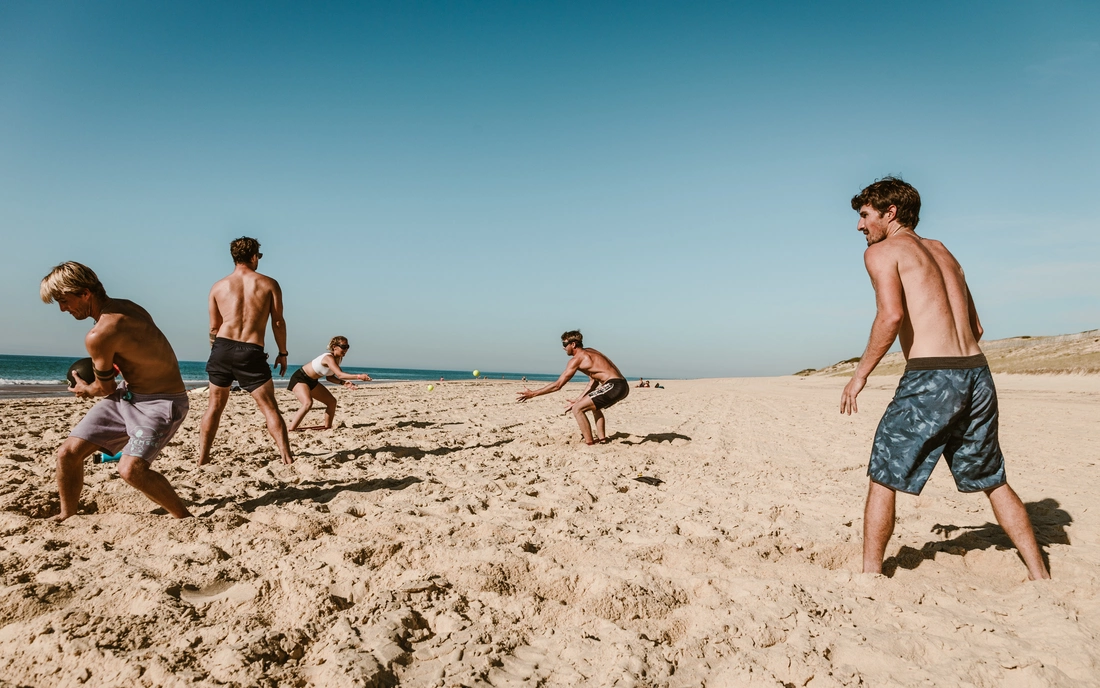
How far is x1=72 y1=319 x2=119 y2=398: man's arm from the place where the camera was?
2.93 m

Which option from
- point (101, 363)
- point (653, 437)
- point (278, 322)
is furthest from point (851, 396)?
point (278, 322)

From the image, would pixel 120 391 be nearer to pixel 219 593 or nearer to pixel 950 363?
pixel 219 593

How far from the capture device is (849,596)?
2.48 metres

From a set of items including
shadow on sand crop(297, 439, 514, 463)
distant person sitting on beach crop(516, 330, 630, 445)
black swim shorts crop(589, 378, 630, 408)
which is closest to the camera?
shadow on sand crop(297, 439, 514, 463)

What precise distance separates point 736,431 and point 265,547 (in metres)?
6.64

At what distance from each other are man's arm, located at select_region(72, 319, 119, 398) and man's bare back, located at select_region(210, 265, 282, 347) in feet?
5.34

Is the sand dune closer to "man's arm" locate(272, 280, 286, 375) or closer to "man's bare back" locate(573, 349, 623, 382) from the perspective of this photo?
"man's bare back" locate(573, 349, 623, 382)

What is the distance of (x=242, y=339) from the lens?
183 inches

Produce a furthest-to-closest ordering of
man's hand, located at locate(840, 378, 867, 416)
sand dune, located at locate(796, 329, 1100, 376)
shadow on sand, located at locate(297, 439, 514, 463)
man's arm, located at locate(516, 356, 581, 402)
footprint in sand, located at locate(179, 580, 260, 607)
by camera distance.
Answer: sand dune, located at locate(796, 329, 1100, 376)
man's arm, located at locate(516, 356, 581, 402)
shadow on sand, located at locate(297, 439, 514, 463)
man's hand, located at locate(840, 378, 867, 416)
footprint in sand, located at locate(179, 580, 260, 607)

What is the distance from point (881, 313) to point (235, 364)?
4649 mm

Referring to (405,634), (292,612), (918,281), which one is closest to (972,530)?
(918,281)

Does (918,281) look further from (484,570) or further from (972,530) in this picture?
(484,570)

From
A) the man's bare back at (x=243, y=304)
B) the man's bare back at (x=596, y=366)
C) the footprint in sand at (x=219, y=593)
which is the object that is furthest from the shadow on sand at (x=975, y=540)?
the man's bare back at (x=243, y=304)

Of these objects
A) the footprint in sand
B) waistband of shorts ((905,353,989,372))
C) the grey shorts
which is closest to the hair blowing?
waistband of shorts ((905,353,989,372))
